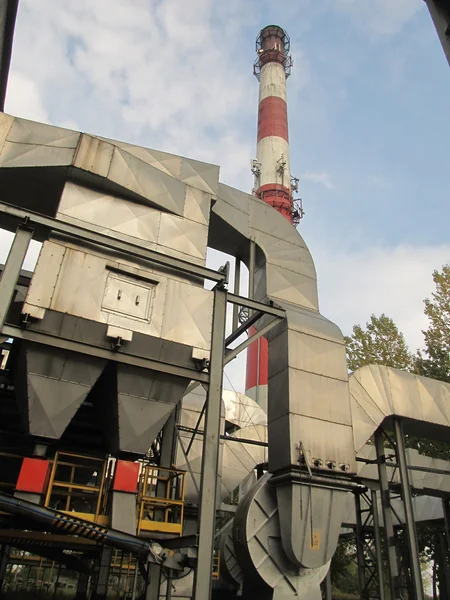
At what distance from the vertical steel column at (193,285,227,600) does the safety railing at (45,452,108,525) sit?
1904mm

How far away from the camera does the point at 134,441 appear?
8.62 meters

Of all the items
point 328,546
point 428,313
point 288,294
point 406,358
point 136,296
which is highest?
point 428,313

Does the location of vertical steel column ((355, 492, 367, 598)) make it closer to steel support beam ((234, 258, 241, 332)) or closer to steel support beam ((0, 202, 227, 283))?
steel support beam ((234, 258, 241, 332))

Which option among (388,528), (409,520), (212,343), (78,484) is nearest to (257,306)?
(212,343)

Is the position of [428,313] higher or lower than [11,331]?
higher

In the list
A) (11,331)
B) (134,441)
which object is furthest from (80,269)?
(134,441)

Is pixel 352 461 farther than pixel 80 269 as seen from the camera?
Yes

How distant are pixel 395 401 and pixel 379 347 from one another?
1230 cm

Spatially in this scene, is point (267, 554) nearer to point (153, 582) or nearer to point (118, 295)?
point (153, 582)

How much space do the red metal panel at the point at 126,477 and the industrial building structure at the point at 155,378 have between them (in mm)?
24

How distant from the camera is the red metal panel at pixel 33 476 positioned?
7.67 metres

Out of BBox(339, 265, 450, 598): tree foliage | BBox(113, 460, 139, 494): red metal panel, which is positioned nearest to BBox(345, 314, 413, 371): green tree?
BBox(339, 265, 450, 598): tree foliage

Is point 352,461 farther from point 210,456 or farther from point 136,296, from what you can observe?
point 136,296

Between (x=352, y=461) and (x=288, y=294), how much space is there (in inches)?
167
